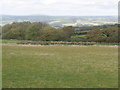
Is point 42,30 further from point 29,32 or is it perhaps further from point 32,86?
point 32,86

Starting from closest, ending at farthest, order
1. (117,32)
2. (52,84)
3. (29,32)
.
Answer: (52,84) < (117,32) < (29,32)

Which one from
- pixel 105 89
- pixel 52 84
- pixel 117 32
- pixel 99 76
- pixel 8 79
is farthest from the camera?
pixel 117 32

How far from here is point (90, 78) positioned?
15359 mm

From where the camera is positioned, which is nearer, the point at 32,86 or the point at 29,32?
the point at 32,86

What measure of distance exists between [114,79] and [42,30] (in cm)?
8462

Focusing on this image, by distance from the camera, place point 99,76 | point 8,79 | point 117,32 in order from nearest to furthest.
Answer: point 8,79
point 99,76
point 117,32

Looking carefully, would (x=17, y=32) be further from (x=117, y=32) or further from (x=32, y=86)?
(x=32, y=86)

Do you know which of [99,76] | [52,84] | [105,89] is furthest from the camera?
[99,76]

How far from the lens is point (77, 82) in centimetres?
1405

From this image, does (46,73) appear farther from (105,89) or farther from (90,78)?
(105,89)

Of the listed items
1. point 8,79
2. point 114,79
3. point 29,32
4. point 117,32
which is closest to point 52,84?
point 8,79

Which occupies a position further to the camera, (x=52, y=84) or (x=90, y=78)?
(x=90, y=78)

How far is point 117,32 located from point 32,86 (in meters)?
79.1

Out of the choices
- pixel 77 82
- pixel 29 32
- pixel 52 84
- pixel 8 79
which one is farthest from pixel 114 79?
pixel 29 32
